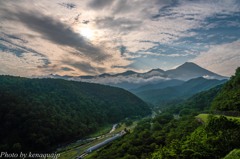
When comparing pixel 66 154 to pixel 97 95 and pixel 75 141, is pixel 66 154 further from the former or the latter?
pixel 97 95

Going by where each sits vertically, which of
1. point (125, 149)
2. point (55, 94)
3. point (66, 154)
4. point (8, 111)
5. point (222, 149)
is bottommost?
point (66, 154)

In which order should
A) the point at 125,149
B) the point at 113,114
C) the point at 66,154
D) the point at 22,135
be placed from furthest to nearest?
1. the point at 113,114
2. the point at 22,135
3. the point at 66,154
4. the point at 125,149

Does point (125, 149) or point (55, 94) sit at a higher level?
point (55, 94)

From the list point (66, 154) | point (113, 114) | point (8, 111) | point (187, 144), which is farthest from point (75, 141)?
point (187, 144)

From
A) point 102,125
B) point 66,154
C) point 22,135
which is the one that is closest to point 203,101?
point 102,125

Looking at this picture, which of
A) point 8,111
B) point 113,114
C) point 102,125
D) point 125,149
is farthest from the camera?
point 113,114

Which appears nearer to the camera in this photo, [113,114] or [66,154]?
[66,154]
